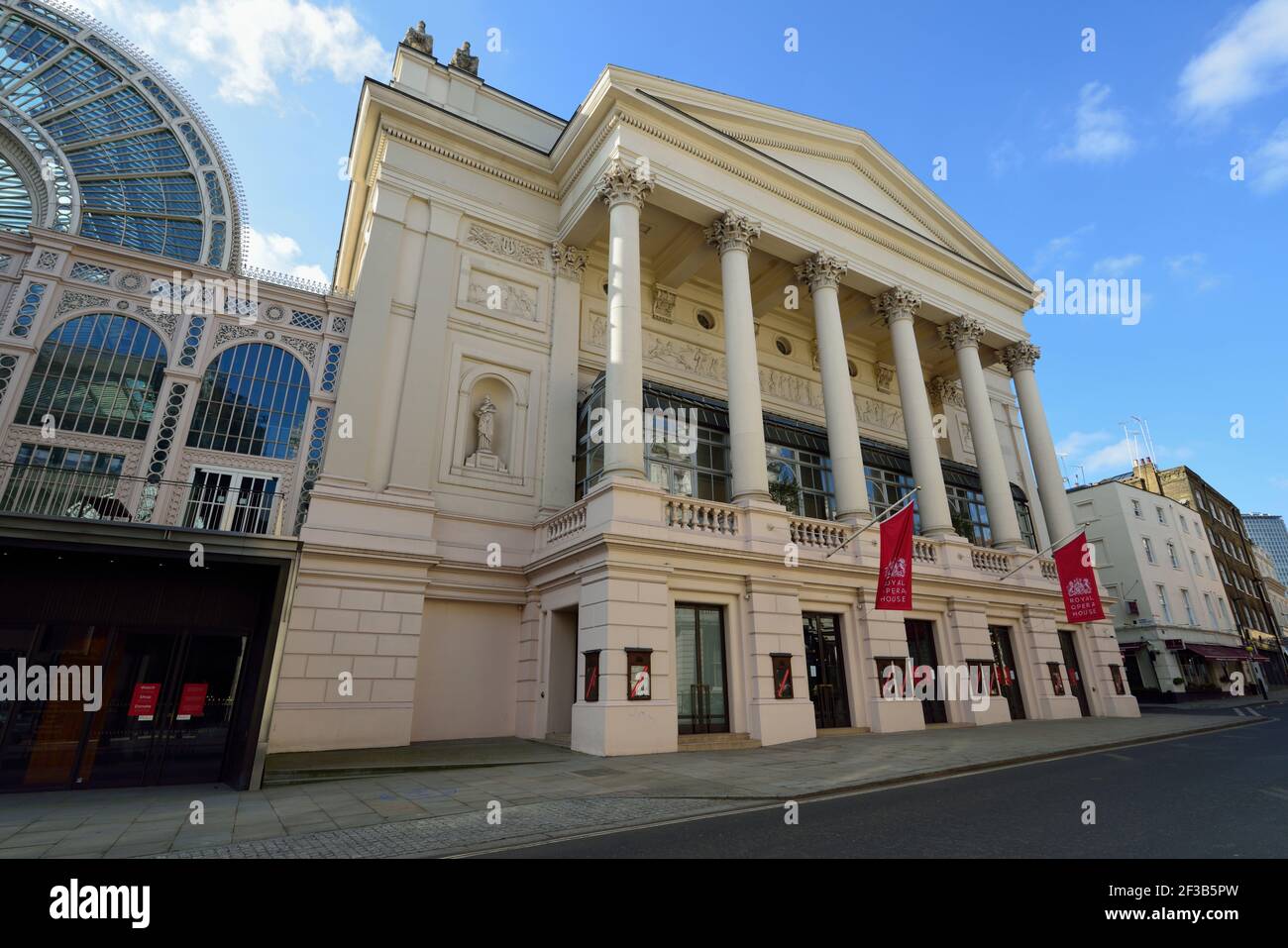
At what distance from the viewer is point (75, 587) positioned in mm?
10789

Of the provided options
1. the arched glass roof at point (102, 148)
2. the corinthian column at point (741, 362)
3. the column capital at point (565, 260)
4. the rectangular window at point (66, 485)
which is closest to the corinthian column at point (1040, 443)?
the corinthian column at point (741, 362)

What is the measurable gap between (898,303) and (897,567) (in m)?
12.5

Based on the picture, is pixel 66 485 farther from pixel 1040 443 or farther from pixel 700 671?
pixel 1040 443

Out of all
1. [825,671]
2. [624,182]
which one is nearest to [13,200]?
[624,182]

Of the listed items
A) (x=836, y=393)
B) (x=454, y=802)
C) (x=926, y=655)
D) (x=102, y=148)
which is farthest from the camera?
(x=102, y=148)

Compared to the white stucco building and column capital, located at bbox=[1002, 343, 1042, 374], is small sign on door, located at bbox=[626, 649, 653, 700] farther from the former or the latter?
the white stucco building

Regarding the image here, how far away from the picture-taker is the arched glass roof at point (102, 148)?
69.8 ft

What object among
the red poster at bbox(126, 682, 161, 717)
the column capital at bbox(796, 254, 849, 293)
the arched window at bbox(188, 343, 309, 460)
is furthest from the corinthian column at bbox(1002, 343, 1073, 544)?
the red poster at bbox(126, 682, 161, 717)

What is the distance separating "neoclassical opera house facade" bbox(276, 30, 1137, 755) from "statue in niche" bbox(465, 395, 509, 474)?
0.36ft

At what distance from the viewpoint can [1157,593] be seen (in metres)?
39.2

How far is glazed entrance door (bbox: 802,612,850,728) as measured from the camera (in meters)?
16.1
